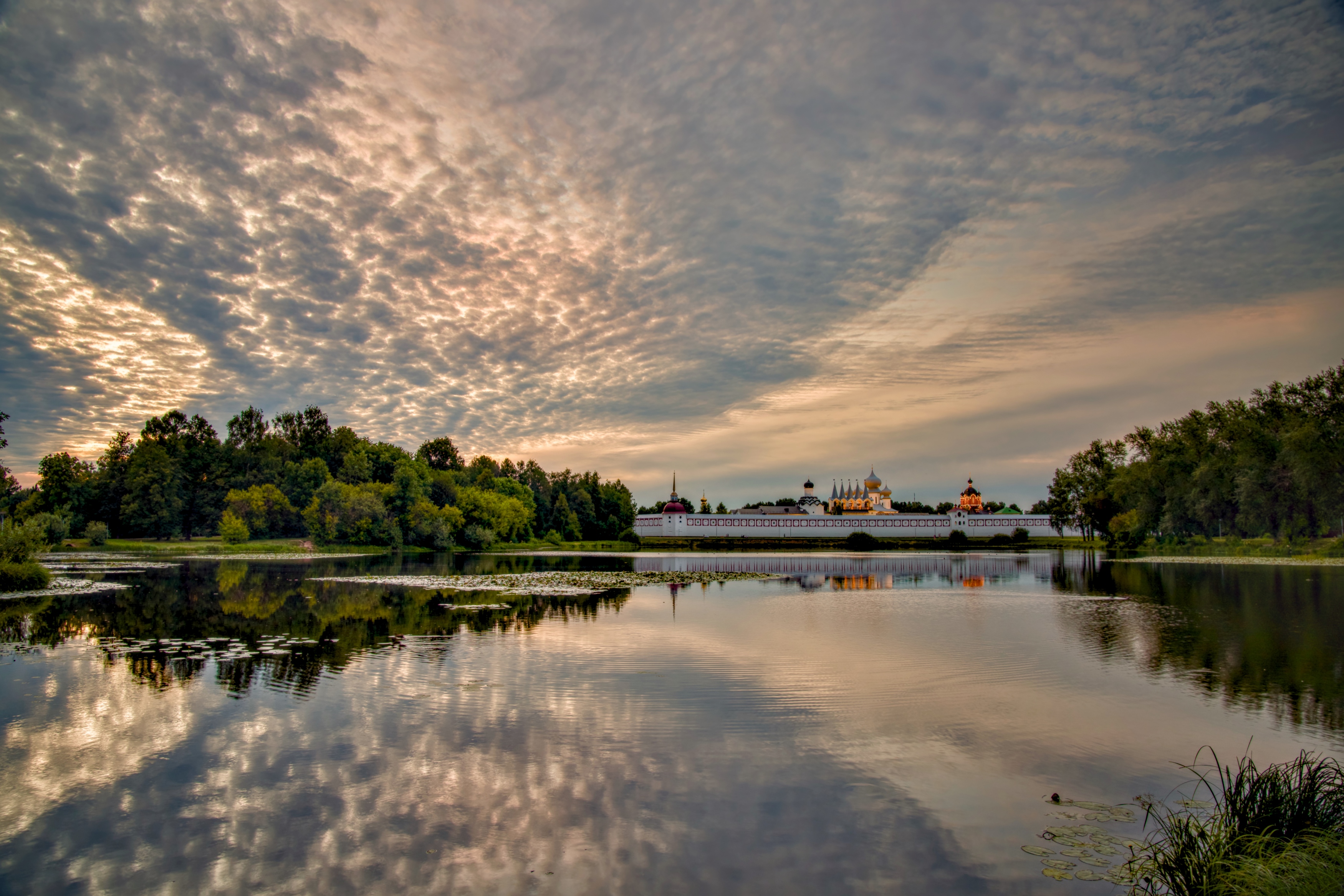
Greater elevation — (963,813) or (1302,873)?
(1302,873)

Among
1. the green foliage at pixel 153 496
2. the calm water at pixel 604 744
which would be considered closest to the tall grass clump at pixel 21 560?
the calm water at pixel 604 744

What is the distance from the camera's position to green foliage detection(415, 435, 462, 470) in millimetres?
111500

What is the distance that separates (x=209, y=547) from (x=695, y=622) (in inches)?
2359

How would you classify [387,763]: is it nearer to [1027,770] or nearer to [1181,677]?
[1027,770]

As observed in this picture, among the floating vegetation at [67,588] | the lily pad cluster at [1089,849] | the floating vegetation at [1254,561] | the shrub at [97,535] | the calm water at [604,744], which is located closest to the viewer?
the lily pad cluster at [1089,849]

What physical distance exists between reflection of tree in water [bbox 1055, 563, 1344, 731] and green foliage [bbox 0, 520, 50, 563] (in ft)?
113

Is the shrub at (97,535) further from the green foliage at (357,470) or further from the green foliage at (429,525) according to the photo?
the green foliage at (429,525)

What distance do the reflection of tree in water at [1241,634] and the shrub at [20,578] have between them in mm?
33423

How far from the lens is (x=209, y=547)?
64.4 meters

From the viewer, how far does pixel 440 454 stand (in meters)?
112

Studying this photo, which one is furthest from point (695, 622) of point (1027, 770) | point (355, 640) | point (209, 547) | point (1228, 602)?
point (209, 547)

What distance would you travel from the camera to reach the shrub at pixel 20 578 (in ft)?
84.7

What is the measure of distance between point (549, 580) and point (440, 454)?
8372 cm

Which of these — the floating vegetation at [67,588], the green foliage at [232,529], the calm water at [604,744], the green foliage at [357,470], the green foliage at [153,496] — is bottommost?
the calm water at [604,744]
